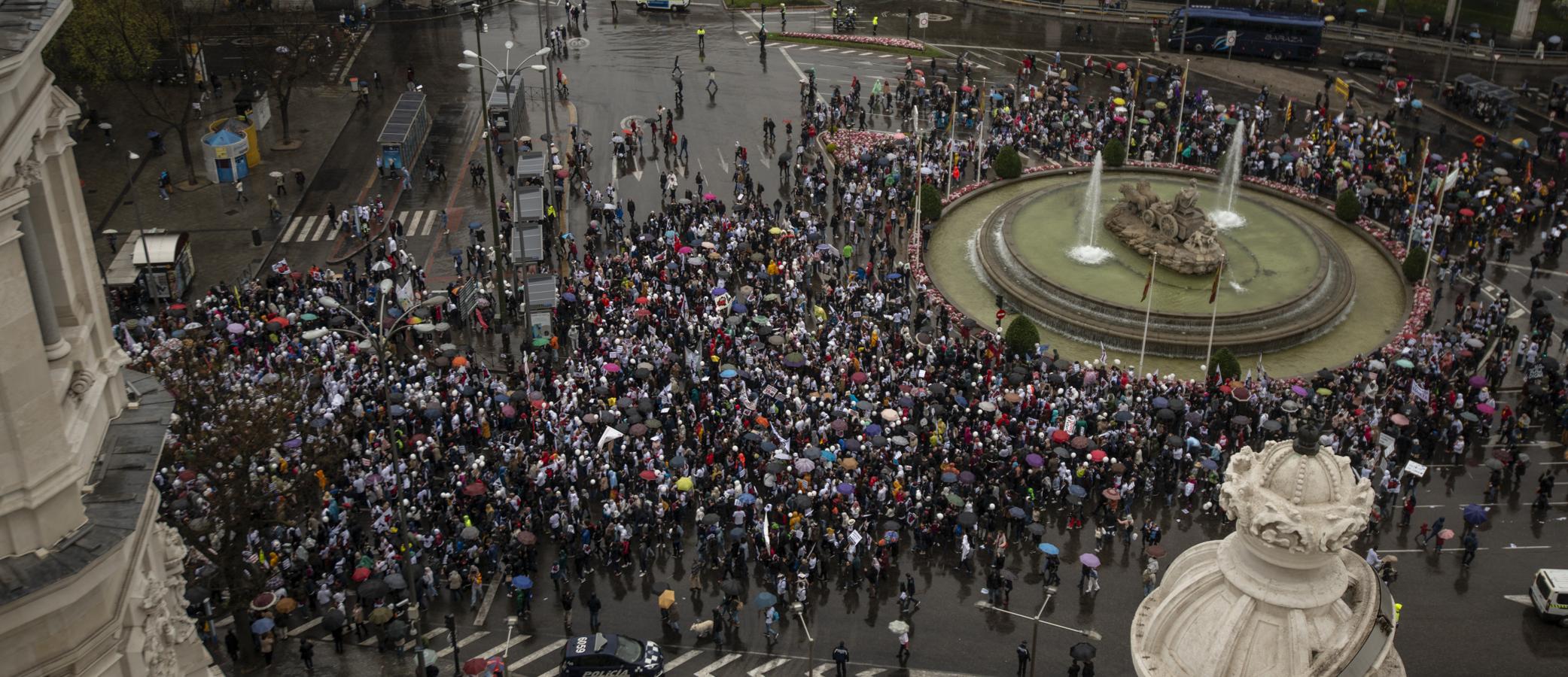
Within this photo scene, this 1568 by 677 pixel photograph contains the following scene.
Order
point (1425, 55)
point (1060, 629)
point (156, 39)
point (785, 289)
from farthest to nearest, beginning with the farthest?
point (1425, 55) → point (156, 39) → point (785, 289) → point (1060, 629)

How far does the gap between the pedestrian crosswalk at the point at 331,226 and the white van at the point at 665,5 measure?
37.7 m

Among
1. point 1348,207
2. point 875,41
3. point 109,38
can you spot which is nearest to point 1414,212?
point 1348,207

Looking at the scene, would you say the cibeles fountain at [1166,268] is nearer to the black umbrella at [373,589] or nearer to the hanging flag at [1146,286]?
the hanging flag at [1146,286]

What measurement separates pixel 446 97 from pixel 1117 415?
4987 centimetres

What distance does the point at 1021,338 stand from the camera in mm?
53531

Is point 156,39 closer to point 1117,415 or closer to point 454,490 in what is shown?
point 454,490

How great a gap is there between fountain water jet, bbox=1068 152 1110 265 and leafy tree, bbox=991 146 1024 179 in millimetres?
3926

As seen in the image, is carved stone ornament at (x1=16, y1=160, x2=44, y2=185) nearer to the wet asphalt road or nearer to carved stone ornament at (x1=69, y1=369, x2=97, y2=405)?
carved stone ornament at (x1=69, y1=369, x2=97, y2=405)

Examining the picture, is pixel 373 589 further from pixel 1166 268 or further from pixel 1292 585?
pixel 1166 268

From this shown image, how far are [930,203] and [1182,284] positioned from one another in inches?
488

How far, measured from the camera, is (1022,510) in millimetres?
43438

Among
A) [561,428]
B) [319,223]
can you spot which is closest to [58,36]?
[319,223]

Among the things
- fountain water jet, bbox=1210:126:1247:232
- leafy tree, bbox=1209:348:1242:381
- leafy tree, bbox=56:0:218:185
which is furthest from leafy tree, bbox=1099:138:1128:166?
leafy tree, bbox=56:0:218:185

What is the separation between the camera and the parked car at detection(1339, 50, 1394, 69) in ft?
292
